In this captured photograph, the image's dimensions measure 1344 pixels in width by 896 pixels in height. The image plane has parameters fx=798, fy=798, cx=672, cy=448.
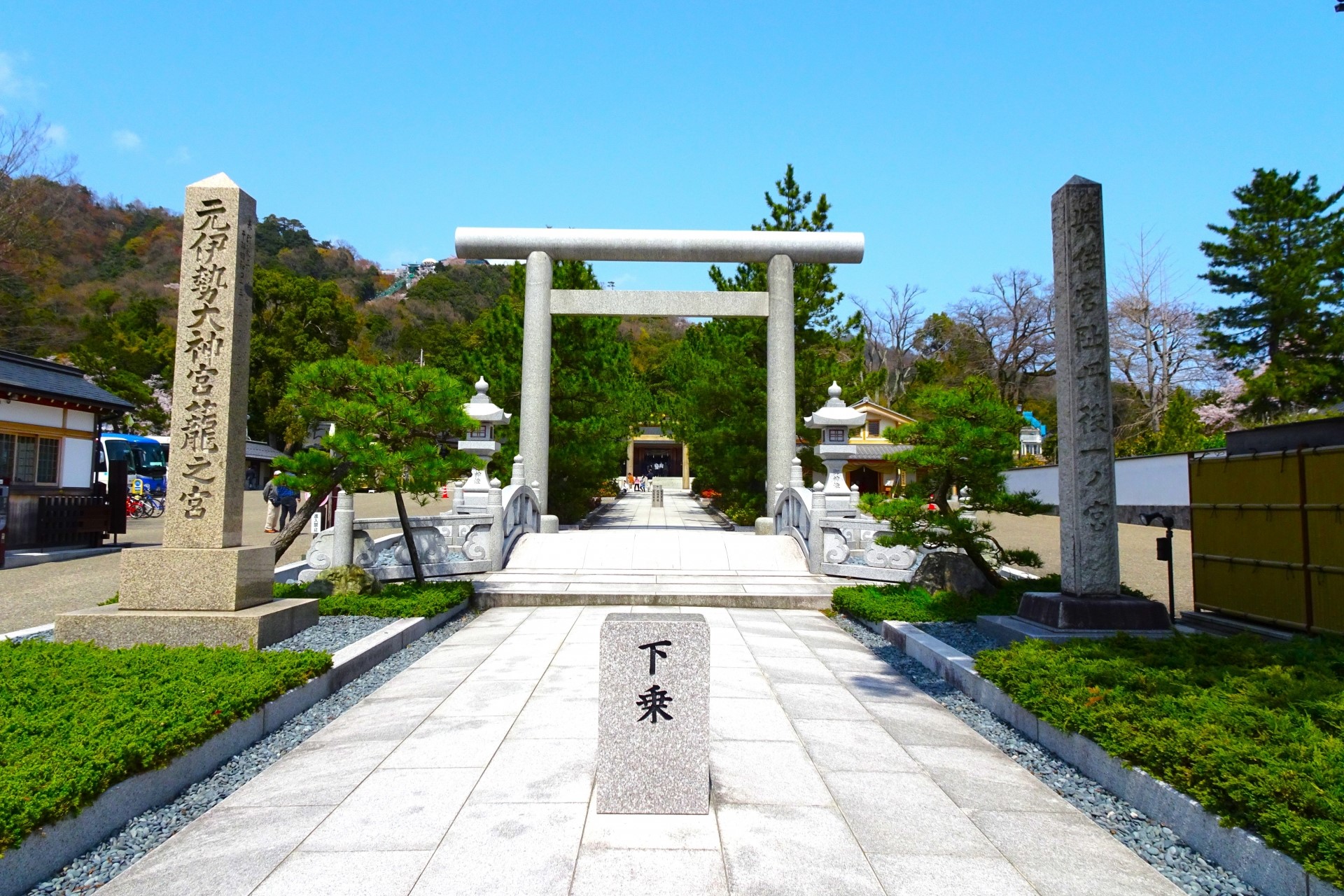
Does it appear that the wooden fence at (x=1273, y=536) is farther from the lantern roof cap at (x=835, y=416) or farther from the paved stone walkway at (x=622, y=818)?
the lantern roof cap at (x=835, y=416)

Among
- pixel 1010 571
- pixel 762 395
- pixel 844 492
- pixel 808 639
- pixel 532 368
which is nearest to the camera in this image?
pixel 808 639

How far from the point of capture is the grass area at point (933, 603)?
8297 mm

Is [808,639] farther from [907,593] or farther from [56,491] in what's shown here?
[56,491]

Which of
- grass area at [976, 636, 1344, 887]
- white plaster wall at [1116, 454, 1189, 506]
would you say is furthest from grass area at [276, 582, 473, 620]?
white plaster wall at [1116, 454, 1189, 506]

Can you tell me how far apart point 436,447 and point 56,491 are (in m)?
11.9

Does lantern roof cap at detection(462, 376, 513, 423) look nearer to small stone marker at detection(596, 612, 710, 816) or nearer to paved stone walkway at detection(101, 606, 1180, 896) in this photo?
paved stone walkway at detection(101, 606, 1180, 896)

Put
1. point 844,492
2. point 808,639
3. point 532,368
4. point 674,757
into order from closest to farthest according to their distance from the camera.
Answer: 1. point 674,757
2. point 808,639
3. point 844,492
4. point 532,368

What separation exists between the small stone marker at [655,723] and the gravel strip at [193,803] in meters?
2.03

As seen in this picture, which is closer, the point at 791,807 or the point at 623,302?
the point at 791,807

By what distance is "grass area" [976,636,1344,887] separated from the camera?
309 centimetres

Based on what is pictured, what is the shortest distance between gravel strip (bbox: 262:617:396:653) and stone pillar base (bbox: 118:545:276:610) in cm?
57

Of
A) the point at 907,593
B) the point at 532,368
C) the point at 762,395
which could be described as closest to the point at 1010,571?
the point at 907,593

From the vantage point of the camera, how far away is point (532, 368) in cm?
1568

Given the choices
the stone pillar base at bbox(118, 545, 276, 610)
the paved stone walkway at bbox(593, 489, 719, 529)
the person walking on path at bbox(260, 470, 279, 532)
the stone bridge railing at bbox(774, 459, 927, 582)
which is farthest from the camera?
the paved stone walkway at bbox(593, 489, 719, 529)
